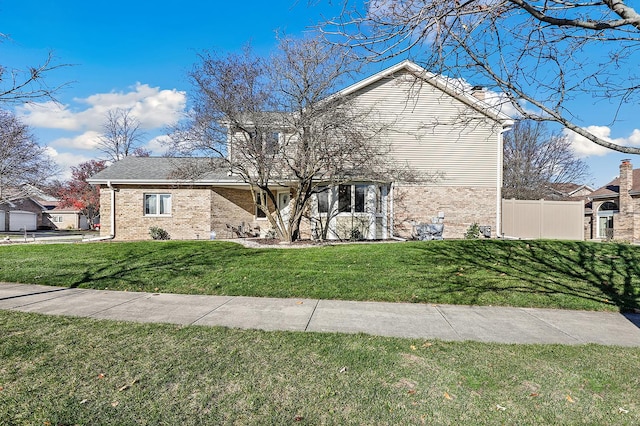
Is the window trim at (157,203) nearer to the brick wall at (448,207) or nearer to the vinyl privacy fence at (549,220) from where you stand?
the brick wall at (448,207)

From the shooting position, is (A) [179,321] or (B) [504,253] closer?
(A) [179,321]

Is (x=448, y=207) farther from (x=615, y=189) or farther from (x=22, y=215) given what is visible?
(x=22, y=215)

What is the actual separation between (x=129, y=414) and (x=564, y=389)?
3864 mm

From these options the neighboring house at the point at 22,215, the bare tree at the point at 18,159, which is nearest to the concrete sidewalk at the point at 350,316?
the bare tree at the point at 18,159

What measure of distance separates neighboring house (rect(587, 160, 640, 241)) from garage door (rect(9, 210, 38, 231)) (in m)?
52.2

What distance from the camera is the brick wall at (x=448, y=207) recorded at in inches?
631

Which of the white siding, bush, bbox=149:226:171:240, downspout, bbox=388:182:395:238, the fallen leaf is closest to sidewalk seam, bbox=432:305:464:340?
the fallen leaf

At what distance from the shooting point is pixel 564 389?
3361 mm

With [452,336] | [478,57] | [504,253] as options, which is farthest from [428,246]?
[478,57]

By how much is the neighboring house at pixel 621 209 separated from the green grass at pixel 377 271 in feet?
55.9

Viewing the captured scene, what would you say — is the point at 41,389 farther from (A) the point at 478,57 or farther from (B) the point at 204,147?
(B) the point at 204,147

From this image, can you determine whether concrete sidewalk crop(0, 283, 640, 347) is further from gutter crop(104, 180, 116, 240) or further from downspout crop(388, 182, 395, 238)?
gutter crop(104, 180, 116, 240)

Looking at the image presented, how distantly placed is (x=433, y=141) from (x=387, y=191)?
3.07 meters

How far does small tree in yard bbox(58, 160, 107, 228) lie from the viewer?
38875 millimetres
